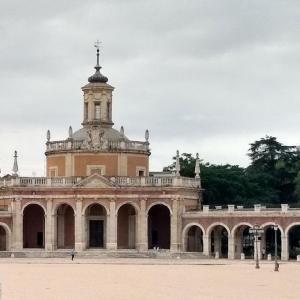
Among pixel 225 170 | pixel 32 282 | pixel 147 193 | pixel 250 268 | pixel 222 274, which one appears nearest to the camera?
pixel 32 282

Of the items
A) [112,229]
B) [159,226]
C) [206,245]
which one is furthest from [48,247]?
[206,245]

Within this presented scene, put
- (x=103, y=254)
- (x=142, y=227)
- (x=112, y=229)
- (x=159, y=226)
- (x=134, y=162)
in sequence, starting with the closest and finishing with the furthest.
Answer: (x=103, y=254) < (x=112, y=229) < (x=142, y=227) < (x=134, y=162) < (x=159, y=226)

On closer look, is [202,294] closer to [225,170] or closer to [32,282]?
[32,282]

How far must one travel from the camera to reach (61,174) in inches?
3868

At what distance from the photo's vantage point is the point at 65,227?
9719 centimetres

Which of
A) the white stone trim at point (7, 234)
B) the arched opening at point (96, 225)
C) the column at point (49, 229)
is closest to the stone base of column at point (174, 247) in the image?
the arched opening at point (96, 225)

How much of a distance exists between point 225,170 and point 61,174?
1968cm

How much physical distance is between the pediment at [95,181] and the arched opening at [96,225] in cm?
244

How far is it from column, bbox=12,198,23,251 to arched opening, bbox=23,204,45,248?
2.50 m

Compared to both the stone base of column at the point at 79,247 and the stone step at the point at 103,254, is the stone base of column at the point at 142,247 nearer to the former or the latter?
the stone step at the point at 103,254

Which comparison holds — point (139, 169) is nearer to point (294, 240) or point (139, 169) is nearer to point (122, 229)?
point (122, 229)

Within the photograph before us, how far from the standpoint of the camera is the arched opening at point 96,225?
96.1 metres

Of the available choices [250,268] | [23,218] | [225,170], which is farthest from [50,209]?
[250,268]

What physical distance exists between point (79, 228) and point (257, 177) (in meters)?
24.6
